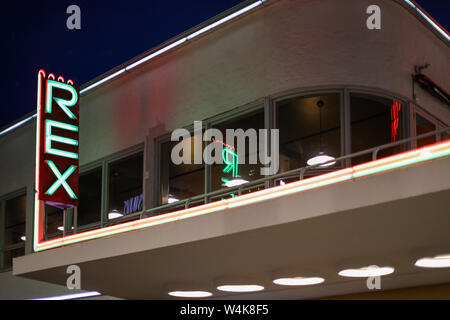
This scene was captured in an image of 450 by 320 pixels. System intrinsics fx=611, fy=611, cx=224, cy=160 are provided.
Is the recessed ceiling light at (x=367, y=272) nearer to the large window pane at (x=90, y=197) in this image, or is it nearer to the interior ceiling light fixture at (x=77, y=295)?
the interior ceiling light fixture at (x=77, y=295)

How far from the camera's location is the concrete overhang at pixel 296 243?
Result: 5.92 metres

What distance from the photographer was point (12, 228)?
1583cm

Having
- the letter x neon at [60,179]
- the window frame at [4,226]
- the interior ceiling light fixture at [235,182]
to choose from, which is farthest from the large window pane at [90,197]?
the interior ceiling light fixture at [235,182]

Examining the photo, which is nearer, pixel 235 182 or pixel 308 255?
pixel 308 255

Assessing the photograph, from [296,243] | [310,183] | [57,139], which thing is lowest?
[296,243]

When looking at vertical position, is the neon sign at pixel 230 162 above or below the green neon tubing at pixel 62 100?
below

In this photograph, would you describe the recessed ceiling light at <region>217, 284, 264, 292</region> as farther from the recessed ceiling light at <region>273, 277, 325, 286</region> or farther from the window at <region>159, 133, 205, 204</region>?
the window at <region>159, 133, 205, 204</region>

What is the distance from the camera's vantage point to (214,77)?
37.9ft

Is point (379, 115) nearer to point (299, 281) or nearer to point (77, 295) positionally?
point (299, 281)

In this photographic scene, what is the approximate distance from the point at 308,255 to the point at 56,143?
540cm

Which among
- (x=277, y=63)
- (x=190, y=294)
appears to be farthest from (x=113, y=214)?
(x=277, y=63)

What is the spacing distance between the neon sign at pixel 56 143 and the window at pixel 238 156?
2580 mm

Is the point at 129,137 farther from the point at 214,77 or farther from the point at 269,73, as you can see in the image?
the point at 269,73

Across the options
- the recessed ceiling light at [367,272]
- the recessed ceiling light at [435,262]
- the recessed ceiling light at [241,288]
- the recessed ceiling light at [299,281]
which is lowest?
the recessed ceiling light at [241,288]
